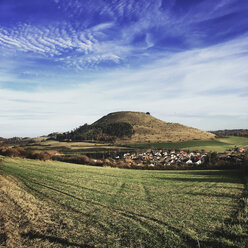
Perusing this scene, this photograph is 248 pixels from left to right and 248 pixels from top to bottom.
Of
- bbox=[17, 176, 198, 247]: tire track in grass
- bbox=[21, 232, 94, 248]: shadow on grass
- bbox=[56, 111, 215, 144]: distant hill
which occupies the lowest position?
bbox=[17, 176, 198, 247]: tire track in grass

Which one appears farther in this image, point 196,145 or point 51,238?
point 196,145

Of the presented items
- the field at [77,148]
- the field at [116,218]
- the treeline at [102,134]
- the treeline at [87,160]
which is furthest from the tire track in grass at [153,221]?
the treeline at [102,134]

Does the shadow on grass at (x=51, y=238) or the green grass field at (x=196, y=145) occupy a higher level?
the shadow on grass at (x=51, y=238)

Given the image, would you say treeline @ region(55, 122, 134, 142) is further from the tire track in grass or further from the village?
the tire track in grass

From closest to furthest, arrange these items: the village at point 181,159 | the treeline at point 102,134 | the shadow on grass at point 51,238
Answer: the shadow on grass at point 51,238, the village at point 181,159, the treeline at point 102,134

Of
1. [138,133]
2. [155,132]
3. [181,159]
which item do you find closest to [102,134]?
[138,133]

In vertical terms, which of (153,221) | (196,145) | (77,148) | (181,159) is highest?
(153,221)

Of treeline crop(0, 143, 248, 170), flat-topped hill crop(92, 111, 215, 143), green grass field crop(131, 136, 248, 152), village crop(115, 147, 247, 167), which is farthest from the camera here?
flat-topped hill crop(92, 111, 215, 143)

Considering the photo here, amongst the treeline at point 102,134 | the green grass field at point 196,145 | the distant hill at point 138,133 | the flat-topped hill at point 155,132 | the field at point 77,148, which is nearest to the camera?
the field at point 77,148

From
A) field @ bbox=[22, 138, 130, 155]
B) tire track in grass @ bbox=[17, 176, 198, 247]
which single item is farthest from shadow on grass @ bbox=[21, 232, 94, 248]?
field @ bbox=[22, 138, 130, 155]

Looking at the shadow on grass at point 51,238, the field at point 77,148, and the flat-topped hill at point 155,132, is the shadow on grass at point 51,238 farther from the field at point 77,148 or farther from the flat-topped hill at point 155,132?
the flat-topped hill at point 155,132

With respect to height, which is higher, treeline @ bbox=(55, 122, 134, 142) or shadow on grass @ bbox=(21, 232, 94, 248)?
treeline @ bbox=(55, 122, 134, 142)

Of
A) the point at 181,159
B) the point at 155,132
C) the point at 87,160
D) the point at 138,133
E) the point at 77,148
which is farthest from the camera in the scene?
the point at 155,132

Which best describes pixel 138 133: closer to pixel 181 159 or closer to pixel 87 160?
pixel 181 159
